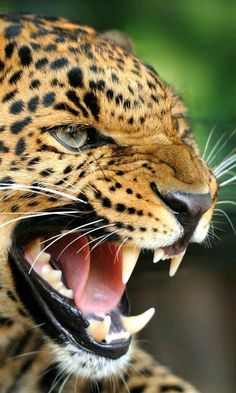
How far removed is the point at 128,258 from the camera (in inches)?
119

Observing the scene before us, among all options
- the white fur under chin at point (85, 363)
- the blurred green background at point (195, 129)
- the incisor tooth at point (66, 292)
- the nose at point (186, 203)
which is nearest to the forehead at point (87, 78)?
the nose at point (186, 203)

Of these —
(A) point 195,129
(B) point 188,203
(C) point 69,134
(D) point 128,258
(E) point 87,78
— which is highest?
(E) point 87,78

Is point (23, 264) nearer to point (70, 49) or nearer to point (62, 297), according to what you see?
point (62, 297)

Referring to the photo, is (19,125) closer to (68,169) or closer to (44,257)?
(68,169)

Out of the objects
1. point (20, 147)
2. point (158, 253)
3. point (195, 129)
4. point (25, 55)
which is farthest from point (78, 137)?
point (195, 129)

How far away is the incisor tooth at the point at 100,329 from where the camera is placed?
2.98 metres

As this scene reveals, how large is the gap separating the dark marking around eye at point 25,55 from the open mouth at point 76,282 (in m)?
0.45

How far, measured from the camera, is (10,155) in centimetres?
293

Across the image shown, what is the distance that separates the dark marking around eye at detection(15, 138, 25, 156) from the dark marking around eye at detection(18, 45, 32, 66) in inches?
9.5

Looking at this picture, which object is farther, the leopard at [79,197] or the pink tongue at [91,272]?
the pink tongue at [91,272]

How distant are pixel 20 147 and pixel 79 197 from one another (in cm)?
21

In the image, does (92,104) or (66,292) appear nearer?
(92,104)

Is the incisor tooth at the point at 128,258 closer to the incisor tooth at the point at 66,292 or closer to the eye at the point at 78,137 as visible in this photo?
the incisor tooth at the point at 66,292

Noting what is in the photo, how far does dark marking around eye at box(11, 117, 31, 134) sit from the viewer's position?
2941 mm
